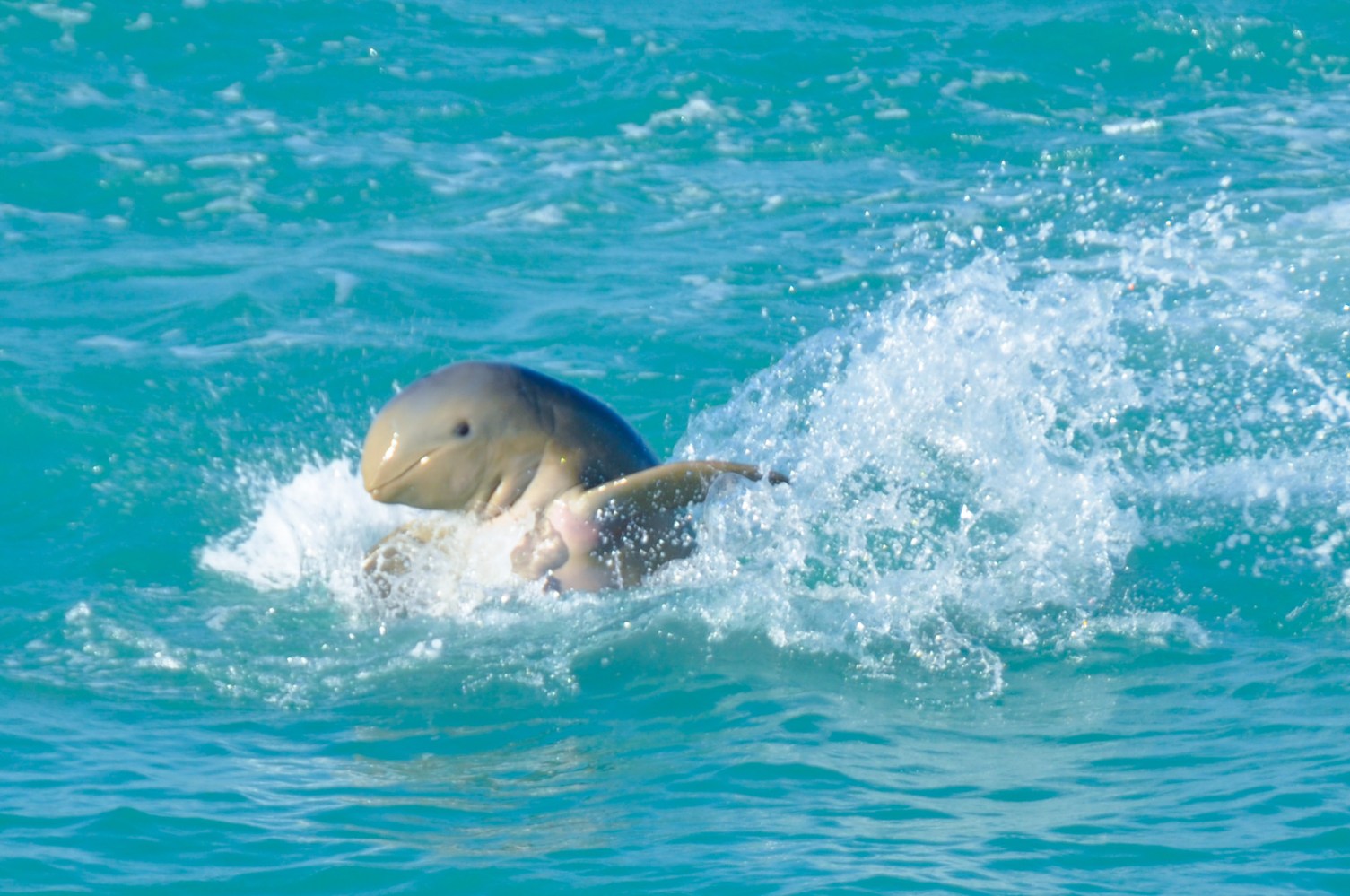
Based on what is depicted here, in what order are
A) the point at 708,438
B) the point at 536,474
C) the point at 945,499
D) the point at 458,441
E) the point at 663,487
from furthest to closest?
the point at 708,438 → the point at 945,499 → the point at 536,474 → the point at 458,441 → the point at 663,487

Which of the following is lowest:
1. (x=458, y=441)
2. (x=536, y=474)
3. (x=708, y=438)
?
(x=536, y=474)

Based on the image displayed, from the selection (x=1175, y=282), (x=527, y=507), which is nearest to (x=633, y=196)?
(x=1175, y=282)

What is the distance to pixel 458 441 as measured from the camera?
792 centimetres

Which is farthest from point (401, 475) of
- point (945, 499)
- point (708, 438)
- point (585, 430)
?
point (945, 499)

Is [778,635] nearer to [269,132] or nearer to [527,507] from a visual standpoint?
[527,507]

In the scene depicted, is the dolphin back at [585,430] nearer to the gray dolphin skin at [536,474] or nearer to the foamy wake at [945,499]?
the gray dolphin skin at [536,474]

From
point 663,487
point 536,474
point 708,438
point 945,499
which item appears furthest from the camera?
point 708,438

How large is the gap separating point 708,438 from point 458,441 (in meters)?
2.71

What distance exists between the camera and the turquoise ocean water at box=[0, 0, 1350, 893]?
596 centimetres

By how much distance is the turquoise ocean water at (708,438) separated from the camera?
5.96 metres

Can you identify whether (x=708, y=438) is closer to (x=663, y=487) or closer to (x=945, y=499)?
(x=945, y=499)

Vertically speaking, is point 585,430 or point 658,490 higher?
point 585,430

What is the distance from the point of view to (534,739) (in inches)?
264

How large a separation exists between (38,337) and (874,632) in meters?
7.21
